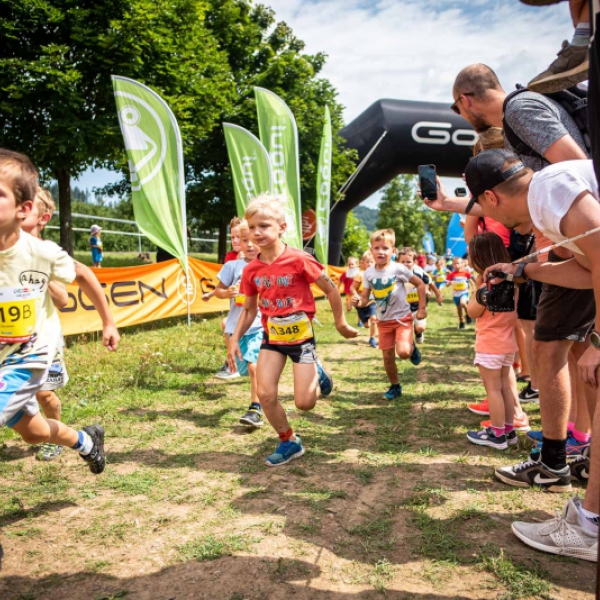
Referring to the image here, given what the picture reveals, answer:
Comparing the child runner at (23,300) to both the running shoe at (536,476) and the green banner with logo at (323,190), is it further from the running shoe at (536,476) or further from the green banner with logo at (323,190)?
the green banner with logo at (323,190)

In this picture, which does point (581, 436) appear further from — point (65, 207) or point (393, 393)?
point (65, 207)

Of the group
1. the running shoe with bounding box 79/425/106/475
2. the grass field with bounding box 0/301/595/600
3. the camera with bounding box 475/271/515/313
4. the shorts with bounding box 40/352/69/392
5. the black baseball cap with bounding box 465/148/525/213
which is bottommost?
the grass field with bounding box 0/301/595/600

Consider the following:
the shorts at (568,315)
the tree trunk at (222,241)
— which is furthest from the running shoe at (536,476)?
the tree trunk at (222,241)

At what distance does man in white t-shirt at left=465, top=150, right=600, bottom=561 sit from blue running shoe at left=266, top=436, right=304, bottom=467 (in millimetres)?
1584

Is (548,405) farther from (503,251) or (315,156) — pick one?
(315,156)

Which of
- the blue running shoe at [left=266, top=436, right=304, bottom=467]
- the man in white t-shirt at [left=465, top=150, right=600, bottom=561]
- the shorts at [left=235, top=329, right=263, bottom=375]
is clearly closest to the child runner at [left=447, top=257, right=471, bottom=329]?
the shorts at [left=235, top=329, right=263, bottom=375]

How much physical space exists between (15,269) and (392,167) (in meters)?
15.7

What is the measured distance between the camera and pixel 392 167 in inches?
668

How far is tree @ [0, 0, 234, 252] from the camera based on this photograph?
11.5 meters

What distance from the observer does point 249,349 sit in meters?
5.15

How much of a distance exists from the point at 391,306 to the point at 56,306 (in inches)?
139

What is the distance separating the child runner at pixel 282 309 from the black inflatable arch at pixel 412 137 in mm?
13496

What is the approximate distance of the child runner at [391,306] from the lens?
562 centimetres

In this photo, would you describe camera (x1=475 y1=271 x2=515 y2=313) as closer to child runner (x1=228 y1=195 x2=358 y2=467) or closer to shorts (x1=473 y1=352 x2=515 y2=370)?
shorts (x1=473 y1=352 x2=515 y2=370)
